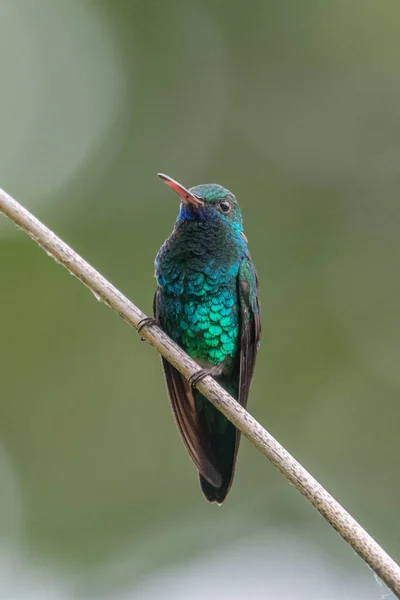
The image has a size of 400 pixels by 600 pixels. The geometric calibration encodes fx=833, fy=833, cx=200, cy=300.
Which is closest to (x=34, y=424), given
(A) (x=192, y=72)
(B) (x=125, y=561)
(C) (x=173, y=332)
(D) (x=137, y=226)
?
(B) (x=125, y=561)

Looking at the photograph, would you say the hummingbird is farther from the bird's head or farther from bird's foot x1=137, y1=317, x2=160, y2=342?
bird's foot x1=137, y1=317, x2=160, y2=342

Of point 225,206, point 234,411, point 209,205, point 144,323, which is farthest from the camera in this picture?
point 225,206

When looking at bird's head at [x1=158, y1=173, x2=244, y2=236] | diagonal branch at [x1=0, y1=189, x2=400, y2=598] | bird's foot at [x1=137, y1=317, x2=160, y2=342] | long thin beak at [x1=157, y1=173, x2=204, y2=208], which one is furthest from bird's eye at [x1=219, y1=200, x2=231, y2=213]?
diagonal branch at [x1=0, y1=189, x2=400, y2=598]

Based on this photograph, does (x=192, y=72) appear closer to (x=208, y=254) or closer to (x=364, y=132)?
(x=364, y=132)

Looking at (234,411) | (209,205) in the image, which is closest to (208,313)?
(209,205)

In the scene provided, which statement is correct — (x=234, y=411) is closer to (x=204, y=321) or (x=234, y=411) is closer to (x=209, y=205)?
(x=204, y=321)

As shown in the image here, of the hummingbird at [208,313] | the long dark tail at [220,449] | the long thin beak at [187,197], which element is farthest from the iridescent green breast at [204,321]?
the long thin beak at [187,197]
